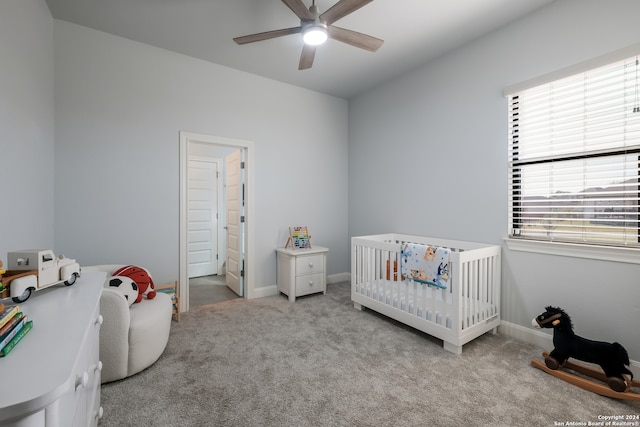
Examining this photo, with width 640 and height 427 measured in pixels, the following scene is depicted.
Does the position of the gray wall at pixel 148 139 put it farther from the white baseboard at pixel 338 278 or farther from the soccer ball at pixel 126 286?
the white baseboard at pixel 338 278

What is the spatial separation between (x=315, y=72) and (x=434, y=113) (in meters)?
1.46

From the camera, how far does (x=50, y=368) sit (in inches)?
24.6

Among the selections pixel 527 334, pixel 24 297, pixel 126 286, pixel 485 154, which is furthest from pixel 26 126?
pixel 527 334

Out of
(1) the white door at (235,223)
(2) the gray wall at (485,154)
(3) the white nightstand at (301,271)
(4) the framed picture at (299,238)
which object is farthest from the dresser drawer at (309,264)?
(2) the gray wall at (485,154)

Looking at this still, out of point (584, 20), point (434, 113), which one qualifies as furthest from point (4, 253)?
point (584, 20)

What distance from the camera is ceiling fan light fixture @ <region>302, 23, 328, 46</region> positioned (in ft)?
6.64

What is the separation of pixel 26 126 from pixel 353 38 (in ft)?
7.68

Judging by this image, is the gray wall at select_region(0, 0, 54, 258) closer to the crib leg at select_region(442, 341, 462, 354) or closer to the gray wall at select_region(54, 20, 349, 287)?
the gray wall at select_region(54, 20, 349, 287)

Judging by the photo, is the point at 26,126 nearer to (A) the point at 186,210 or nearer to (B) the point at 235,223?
(A) the point at 186,210

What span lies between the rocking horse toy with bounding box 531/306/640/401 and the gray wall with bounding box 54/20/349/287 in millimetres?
2791

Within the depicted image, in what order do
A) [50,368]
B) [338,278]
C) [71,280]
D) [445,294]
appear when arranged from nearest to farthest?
[50,368]
[71,280]
[445,294]
[338,278]

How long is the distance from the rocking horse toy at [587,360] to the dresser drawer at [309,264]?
221cm

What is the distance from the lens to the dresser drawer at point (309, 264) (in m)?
3.52

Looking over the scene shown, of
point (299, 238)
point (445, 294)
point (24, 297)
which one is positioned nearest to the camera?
point (24, 297)
